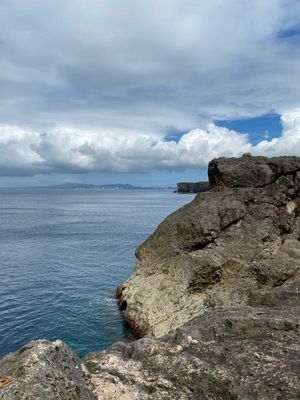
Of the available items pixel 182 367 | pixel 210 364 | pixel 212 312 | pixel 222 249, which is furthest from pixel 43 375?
pixel 222 249

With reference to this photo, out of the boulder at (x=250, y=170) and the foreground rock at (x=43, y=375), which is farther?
the boulder at (x=250, y=170)

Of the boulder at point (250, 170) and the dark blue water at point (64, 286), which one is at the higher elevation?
the boulder at point (250, 170)

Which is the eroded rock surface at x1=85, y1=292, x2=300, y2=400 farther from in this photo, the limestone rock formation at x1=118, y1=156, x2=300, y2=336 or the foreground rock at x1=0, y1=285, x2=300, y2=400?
the limestone rock formation at x1=118, y1=156, x2=300, y2=336

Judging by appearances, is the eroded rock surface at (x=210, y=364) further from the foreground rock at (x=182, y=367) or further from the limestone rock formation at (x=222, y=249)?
the limestone rock formation at (x=222, y=249)

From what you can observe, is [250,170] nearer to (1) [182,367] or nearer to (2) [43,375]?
(1) [182,367]

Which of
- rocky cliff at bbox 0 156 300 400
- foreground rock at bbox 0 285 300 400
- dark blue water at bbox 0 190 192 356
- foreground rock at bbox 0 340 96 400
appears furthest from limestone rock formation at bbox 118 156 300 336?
foreground rock at bbox 0 340 96 400

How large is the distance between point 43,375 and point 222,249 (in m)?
24.8

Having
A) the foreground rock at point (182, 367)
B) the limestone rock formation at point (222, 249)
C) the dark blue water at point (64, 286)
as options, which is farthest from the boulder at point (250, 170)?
the foreground rock at point (182, 367)

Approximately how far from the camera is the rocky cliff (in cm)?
1085

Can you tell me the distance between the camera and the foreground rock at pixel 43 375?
8.97 meters

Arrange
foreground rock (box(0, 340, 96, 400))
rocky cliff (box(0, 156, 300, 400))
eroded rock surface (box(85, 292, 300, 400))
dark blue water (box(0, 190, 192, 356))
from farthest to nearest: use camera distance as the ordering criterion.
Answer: dark blue water (box(0, 190, 192, 356)) < eroded rock surface (box(85, 292, 300, 400)) < rocky cliff (box(0, 156, 300, 400)) < foreground rock (box(0, 340, 96, 400))

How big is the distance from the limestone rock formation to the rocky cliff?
0.09 meters

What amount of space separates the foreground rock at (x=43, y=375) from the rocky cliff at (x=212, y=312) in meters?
0.03

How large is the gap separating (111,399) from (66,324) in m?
27.3
